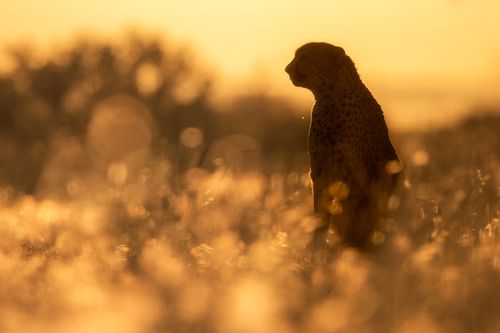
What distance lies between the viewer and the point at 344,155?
4.90 meters

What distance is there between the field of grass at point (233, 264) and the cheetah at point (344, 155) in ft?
0.33

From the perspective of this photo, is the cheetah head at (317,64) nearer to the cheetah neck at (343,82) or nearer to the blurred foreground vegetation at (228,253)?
the cheetah neck at (343,82)

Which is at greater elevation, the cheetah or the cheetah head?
the cheetah head

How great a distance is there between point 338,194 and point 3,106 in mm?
12306

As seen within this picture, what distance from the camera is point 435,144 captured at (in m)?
11.2

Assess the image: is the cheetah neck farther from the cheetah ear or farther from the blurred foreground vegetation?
the blurred foreground vegetation

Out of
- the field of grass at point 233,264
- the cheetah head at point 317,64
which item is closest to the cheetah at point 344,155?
the cheetah head at point 317,64

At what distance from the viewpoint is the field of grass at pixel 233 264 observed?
3846 mm

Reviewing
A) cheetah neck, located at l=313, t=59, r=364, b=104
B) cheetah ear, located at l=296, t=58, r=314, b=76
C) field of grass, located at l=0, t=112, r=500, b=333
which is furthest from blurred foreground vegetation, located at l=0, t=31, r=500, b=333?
cheetah ear, located at l=296, t=58, r=314, b=76

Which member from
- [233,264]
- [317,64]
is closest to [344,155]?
[317,64]

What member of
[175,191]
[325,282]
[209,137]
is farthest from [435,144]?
[325,282]

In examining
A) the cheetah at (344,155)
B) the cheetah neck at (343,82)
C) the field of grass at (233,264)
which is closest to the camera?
the field of grass at (233,264)

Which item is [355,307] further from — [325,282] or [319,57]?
[319,57]

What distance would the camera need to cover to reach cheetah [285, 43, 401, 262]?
15.9ft
